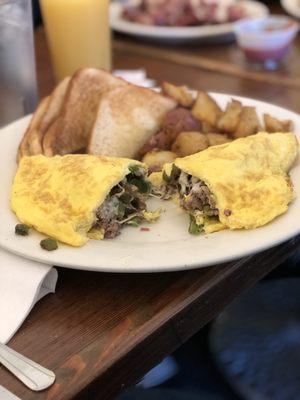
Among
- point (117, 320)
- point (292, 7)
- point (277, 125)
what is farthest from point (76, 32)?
point (117, 320)

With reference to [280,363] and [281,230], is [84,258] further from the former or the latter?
[280,363]

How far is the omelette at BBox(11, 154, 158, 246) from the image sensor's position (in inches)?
40.6

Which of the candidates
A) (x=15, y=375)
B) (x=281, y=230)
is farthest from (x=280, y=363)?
(x=15, y=375)

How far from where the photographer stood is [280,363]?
48.1 inches

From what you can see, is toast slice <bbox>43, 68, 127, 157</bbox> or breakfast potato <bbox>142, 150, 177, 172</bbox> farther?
toast slice <bbox>43, 68, 127, 157</bbox>

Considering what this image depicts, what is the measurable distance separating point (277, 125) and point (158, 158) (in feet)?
0.90

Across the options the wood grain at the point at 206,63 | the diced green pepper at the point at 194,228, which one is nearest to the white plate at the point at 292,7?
the wood grain at the point at 206,63

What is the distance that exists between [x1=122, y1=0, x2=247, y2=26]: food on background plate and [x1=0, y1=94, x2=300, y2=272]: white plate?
1.29 meters

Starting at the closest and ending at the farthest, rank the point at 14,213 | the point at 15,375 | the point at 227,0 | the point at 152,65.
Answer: the point at 15,375 < the point at 14,213 < the point at 152,65 < the point at 227,0

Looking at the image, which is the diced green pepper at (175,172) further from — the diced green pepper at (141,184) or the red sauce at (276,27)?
the red sauce at (276,27)

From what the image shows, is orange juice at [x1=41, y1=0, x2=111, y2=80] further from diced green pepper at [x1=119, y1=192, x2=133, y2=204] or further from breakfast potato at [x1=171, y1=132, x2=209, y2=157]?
diced green pepper at [x1=119, y1=192, x2=133, y2=204]

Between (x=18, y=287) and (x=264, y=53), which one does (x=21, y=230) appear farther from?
(x=264, y=53)

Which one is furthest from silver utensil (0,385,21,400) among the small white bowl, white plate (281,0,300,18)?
white plate (281,0,300,18)

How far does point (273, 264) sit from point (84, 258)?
38 cm
